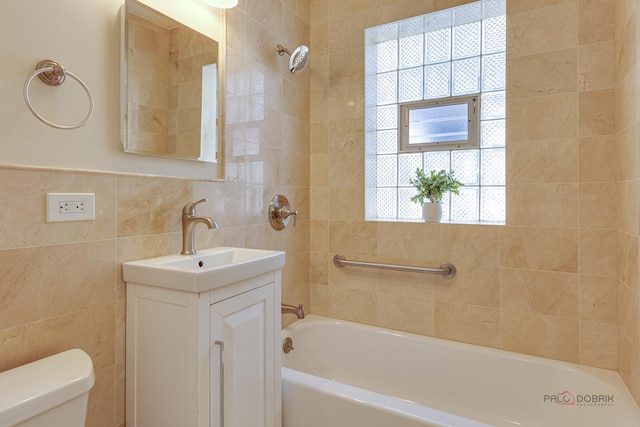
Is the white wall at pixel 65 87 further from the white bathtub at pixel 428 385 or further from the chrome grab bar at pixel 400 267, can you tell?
the chrome grab bar at pixel 400 267

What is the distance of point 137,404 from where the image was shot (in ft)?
4.00

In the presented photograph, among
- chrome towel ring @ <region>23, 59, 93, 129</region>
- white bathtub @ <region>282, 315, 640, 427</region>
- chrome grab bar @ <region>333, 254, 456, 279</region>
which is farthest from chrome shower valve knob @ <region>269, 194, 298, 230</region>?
chrome towel ring @ <region>23, 59, 93, 129</region>

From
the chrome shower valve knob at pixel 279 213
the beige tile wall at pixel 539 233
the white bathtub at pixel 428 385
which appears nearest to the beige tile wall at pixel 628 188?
the beige tile wall at pixel 539 233

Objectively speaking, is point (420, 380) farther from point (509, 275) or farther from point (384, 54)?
point (384, 54)

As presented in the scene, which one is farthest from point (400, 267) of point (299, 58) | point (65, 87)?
point (65, 87)

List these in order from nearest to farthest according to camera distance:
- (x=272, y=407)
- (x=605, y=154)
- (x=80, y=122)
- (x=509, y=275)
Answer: (x=80, y=122) → (x=272, y=407) → (x=605, y=154) → (x=509, y=275)

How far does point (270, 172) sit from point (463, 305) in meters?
1.34

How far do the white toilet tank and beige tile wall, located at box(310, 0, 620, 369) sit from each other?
162 centimetres

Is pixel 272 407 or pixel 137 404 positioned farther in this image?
pixel 272 407

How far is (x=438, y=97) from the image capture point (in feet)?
7.50

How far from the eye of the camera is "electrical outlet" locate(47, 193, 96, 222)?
41.2 inches

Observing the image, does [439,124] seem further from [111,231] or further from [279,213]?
[111,231]

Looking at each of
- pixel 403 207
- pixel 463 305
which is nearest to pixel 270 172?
pixel 403 207

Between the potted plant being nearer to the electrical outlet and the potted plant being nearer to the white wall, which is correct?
the white wall
